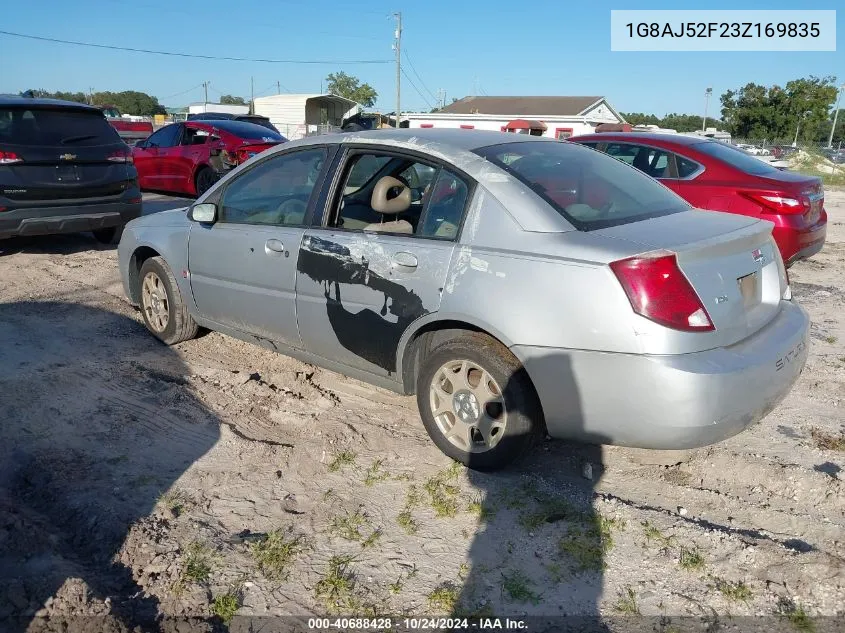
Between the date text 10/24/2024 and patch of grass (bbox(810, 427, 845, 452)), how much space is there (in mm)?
2324

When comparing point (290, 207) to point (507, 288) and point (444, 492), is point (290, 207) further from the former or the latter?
point (444, 492)

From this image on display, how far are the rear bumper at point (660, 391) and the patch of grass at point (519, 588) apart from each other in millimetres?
700

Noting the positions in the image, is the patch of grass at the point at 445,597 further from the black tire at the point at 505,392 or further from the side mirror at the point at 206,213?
the side mirror at the point at 206,213

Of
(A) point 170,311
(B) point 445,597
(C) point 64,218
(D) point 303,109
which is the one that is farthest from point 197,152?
(D) point 303,109

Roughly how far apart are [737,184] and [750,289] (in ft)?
13.2

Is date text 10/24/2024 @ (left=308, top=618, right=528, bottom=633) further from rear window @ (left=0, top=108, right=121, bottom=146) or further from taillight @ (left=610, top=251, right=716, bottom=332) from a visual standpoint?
rear window @ (left=0, top=108, right=121, bottom=146)

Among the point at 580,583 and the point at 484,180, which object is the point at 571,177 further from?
the point at 580,583

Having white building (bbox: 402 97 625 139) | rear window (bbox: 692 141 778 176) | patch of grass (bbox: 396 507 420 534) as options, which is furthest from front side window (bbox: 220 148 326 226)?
white building (bbox: 402 97 625 139)

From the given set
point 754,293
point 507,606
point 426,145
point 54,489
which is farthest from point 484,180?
point 54,489

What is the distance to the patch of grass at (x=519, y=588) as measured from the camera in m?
2.63

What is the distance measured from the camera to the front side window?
13.8 feet

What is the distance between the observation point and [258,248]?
4309mm

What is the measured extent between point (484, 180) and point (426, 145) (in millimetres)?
525

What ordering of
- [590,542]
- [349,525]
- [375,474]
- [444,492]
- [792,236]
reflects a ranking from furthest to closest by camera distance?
1. [792,236]
2. [375,474]
3. [444,492]
4. [349,525]
5. [590,542]
